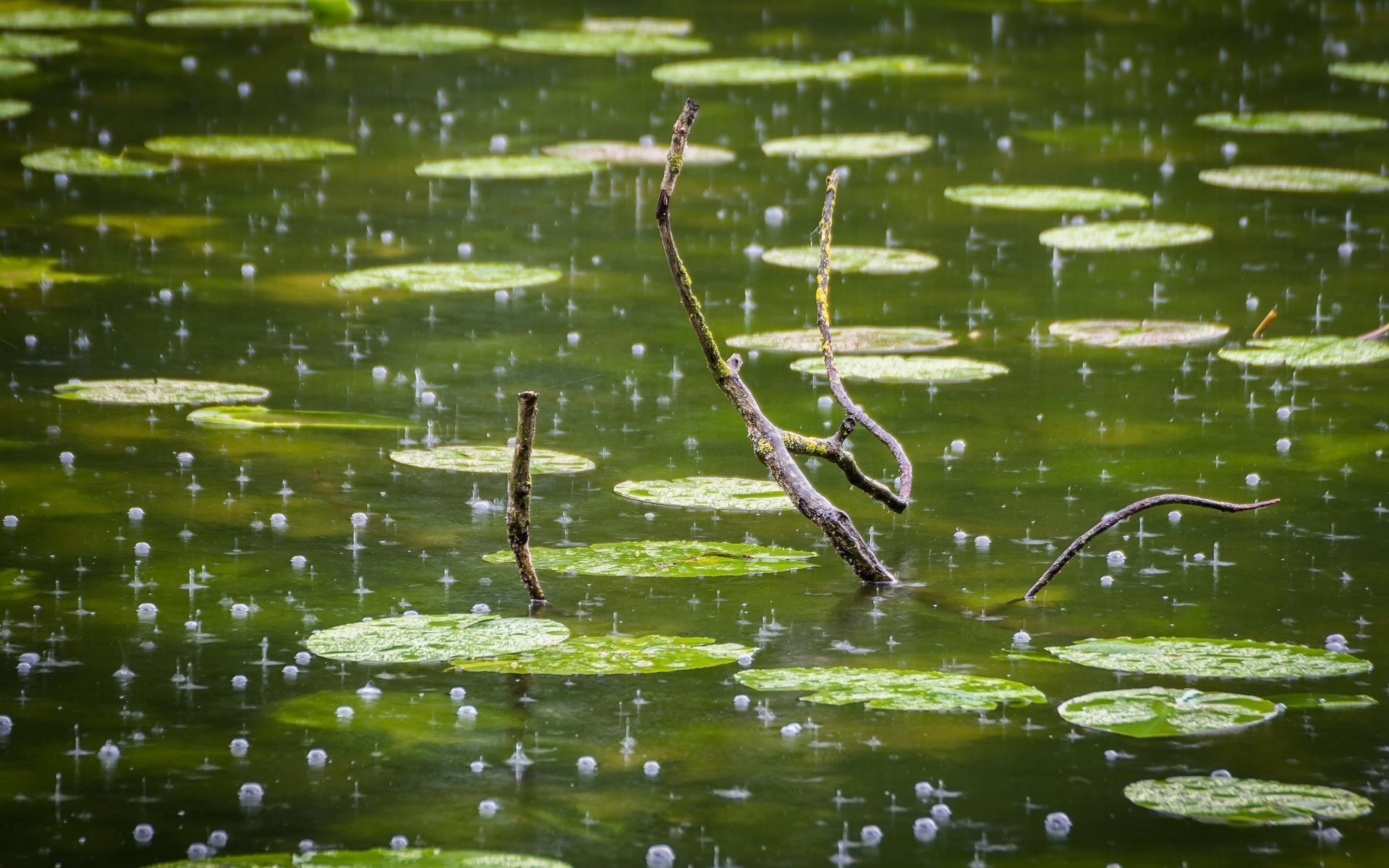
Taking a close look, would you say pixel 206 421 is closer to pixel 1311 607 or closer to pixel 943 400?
pixel 943 400

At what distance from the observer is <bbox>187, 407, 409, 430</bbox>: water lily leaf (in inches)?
265

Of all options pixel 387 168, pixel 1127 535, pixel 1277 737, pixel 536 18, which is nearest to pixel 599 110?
pixel 387 168

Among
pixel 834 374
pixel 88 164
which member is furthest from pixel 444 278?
pixel 834 374

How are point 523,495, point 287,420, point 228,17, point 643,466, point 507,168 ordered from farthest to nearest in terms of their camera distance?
point 228,17 → point 507,168 → point 287,420 → point 643,466 → point 523,495

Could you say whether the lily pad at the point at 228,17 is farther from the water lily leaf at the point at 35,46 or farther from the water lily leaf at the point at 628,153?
the water lily leaf at the point at 628,153

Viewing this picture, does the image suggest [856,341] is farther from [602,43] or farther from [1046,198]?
[602,43]

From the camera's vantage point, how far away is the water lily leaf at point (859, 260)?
876 centimetres

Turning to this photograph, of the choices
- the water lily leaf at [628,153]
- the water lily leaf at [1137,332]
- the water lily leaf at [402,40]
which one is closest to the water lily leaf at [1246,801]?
the water lily leaf at [1137,332]

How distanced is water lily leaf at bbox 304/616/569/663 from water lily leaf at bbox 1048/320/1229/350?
3.51 meters

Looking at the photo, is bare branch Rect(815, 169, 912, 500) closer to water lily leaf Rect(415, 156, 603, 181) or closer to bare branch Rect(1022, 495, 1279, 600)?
bare branch Rect(1022, 495, 1279, 600)

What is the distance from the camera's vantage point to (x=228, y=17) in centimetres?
1427

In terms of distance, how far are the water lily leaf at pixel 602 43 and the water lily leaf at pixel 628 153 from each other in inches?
99.1

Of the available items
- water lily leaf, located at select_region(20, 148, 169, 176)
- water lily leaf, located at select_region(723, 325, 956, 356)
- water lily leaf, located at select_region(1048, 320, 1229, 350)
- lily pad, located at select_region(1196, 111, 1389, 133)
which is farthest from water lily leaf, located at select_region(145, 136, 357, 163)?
lily pad, located at select_region(1196, 111, 1389, 133)

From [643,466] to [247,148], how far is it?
5.38 m
